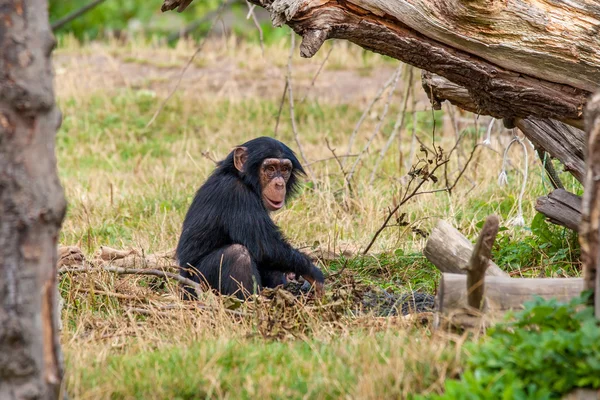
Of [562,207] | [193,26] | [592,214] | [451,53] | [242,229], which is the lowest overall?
[242,229]

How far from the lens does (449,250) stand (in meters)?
4.78

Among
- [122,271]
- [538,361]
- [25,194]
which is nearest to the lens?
[25,194]

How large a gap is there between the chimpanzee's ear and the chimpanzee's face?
142 mm

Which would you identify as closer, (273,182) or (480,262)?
(480,262)

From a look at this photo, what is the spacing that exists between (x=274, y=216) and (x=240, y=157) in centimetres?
165

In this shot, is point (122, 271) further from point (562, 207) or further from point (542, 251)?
point (542, 251)

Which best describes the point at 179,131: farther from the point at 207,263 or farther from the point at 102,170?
the point at 207,263

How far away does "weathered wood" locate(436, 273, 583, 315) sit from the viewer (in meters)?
4.06

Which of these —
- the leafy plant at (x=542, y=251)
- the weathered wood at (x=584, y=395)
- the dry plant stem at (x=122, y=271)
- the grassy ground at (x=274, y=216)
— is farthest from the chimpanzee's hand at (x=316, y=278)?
the weathered wood at (x=584, y=395)


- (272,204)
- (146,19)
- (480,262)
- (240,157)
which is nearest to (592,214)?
(480,262)

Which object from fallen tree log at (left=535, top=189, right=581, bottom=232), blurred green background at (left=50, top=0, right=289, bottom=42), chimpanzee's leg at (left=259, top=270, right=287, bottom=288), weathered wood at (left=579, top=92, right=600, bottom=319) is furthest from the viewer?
blurred green background at (left=50, top=0, right=289, bottom=42)

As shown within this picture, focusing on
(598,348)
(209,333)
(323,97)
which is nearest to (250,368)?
(209,333)

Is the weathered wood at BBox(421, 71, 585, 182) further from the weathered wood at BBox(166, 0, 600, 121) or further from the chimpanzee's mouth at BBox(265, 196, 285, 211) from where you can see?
the chimpanzee's mouth at BBox(265, 196, 285, 211)

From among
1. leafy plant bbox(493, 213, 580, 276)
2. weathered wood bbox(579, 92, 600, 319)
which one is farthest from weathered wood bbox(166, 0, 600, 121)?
weathered wood bbox(579, 92, 600, 319)
